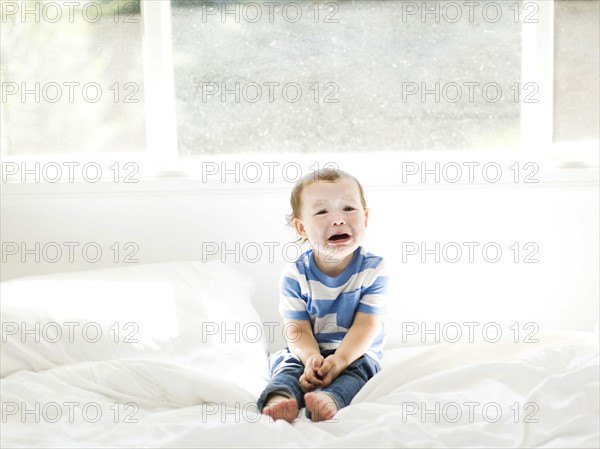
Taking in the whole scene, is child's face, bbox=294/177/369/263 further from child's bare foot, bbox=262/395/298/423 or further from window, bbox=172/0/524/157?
window, bbox=172/0/524/157

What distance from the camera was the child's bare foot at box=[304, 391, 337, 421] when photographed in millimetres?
1682

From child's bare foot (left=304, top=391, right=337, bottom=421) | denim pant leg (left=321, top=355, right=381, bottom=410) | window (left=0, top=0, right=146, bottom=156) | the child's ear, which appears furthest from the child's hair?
window (left=0, top=0, right=146, bottom=156)

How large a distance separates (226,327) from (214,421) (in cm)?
56

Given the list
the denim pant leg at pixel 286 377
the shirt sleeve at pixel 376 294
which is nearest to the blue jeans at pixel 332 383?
the denim pant leg at pixel 286 377

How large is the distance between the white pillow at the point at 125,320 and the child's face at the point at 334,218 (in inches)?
12.9

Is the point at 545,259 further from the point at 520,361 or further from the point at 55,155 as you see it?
the point at 55,155

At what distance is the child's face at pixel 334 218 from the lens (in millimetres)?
2045

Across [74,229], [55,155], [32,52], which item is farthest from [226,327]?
[32,52]

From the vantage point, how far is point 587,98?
2605mm

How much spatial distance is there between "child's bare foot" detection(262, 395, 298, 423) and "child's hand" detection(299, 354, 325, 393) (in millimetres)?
143

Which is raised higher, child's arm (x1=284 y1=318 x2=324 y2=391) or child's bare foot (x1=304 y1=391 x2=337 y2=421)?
child's arm (x1=284 y1=318 x2=324 y2=391)

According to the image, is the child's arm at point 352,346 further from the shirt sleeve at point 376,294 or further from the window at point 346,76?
the window at point 346,76

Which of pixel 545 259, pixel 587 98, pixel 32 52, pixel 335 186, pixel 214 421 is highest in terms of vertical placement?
pixel 32 52

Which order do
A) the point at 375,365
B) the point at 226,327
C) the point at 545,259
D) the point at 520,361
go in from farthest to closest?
the point at 545,259 → the point at 226,327 → the point at 375,365 → the point at 520,361
